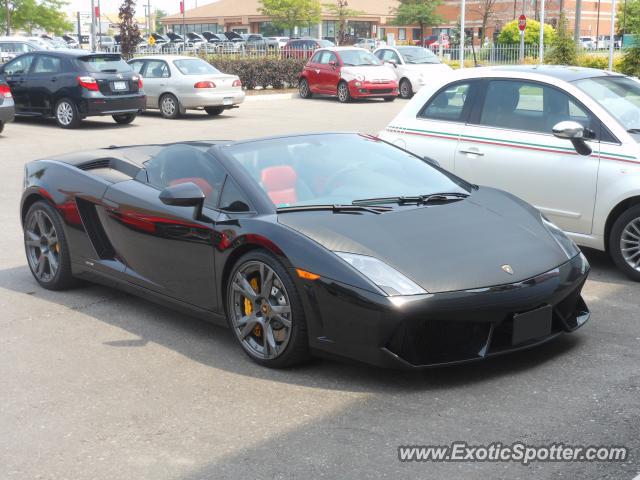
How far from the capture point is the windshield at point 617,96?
743 cm

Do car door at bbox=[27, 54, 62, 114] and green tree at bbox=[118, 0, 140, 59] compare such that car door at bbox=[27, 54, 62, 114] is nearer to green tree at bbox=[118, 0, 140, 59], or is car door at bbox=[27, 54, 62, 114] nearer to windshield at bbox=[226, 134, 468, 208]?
green tree at bbox=[118, 0, 140, 59]

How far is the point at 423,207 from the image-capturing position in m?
5.56

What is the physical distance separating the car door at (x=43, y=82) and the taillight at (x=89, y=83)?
637 millimetres

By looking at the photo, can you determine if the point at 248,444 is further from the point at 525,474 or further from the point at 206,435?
the point at 525,474

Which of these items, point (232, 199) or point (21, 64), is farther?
point (21, 64)

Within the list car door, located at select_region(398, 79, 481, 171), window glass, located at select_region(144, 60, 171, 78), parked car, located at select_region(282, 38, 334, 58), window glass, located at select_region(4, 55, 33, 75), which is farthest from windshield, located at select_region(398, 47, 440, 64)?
car door, located at select_region(398, 79, 481, 171)

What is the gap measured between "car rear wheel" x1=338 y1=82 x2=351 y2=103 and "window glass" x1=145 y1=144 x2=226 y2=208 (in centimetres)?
2109

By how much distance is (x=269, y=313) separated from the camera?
519 cm

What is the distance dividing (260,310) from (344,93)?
22.7 metres

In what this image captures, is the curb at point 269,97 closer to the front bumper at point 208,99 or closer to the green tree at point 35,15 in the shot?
the front bumper at point 208,99

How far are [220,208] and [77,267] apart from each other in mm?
1693

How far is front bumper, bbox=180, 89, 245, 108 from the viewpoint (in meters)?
22.2

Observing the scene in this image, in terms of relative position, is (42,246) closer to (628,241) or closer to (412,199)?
(412,199)

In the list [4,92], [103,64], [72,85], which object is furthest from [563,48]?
[4,92]
